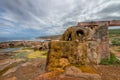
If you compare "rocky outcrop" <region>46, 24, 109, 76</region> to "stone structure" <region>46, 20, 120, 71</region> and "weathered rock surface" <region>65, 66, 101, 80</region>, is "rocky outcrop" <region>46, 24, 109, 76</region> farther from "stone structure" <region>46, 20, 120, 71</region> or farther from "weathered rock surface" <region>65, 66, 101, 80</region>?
"weathered rock surface" <region>65, 66, 101, 80</region>

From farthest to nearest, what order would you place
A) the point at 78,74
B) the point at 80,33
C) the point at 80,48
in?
1. the point at 80,33
2. the point at 80,48
3. the point at 78,74

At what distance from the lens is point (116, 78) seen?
6.77 m

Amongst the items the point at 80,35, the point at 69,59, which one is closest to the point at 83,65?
the point at 69,59

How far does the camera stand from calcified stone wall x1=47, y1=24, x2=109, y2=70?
8.13 m

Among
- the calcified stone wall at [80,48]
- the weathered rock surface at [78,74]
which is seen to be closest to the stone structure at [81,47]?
the calcified stone wall at [80,48]

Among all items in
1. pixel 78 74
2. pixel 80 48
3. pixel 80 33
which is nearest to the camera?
pixel 78 74

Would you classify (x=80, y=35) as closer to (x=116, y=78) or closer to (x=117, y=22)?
(x=117, y=22)

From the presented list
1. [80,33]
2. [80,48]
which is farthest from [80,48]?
[80,33]

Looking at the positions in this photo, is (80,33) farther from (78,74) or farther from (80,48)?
(78,74)

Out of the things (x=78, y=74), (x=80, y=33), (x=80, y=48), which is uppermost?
(x=80, y=33)

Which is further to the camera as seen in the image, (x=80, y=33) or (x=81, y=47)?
(x=80, y=33)

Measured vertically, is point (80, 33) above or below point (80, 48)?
above

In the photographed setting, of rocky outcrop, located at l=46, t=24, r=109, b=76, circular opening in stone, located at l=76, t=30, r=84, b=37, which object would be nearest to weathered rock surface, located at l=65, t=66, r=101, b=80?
rocky outcrop, located at l=46, t=24, r=109, b=76

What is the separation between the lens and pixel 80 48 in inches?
326
